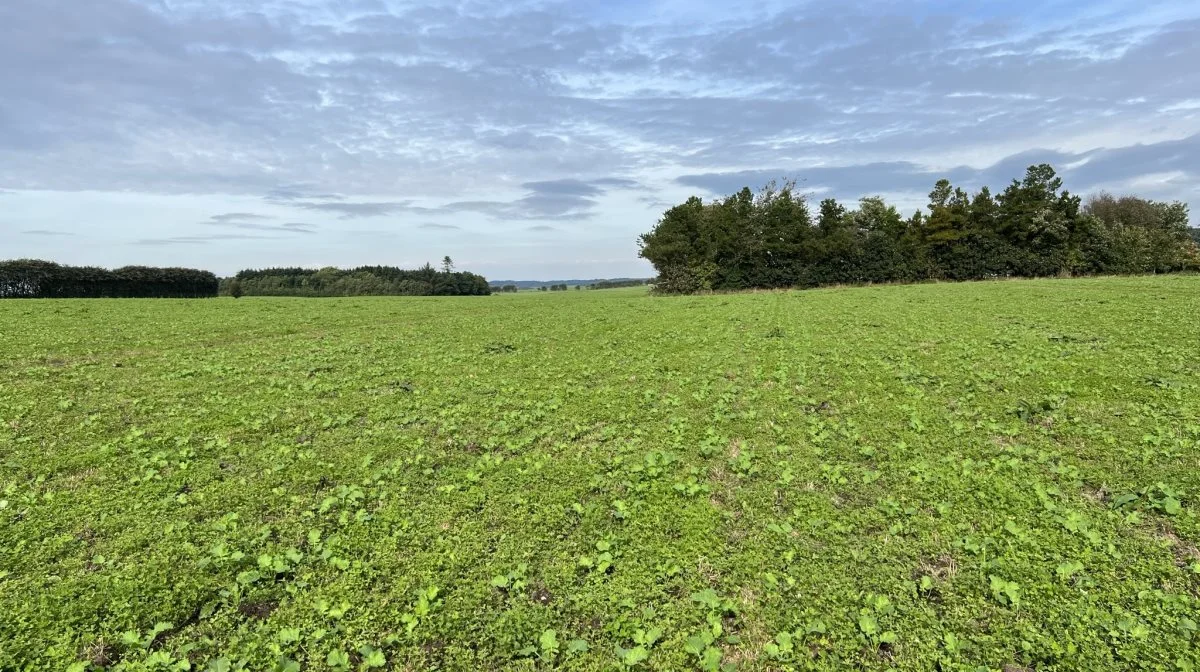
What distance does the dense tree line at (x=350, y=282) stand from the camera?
7694 cm

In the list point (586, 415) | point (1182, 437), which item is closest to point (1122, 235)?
point (1182, 437)

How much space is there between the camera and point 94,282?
1720 inches

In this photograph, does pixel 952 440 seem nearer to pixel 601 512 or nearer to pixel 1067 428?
pixel 1067 428

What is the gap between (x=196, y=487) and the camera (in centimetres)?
678

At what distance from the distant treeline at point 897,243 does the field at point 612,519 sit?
48.8m

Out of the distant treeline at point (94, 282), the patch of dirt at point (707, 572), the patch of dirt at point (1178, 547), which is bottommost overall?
the patch of dirt at point (707, 572)

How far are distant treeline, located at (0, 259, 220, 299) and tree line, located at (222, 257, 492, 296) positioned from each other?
18.9m

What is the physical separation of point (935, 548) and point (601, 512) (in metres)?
3.28

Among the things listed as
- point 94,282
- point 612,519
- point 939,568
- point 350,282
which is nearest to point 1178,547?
point 939,568

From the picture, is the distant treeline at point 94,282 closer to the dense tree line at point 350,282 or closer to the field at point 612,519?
the dense tree line at point 350,282

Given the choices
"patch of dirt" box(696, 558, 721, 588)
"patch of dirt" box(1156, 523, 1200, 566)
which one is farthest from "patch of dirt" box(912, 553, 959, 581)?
"patch of dirt" box(1156, 523, 1200, 566)

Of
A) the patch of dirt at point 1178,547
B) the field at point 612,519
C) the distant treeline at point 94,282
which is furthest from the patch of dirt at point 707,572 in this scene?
Answer: the distant treeline at point 94,282

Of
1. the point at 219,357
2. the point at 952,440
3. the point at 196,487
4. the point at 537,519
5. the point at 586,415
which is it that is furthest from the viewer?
the point at 219,357

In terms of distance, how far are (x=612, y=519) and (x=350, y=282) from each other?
86363 millimetres
